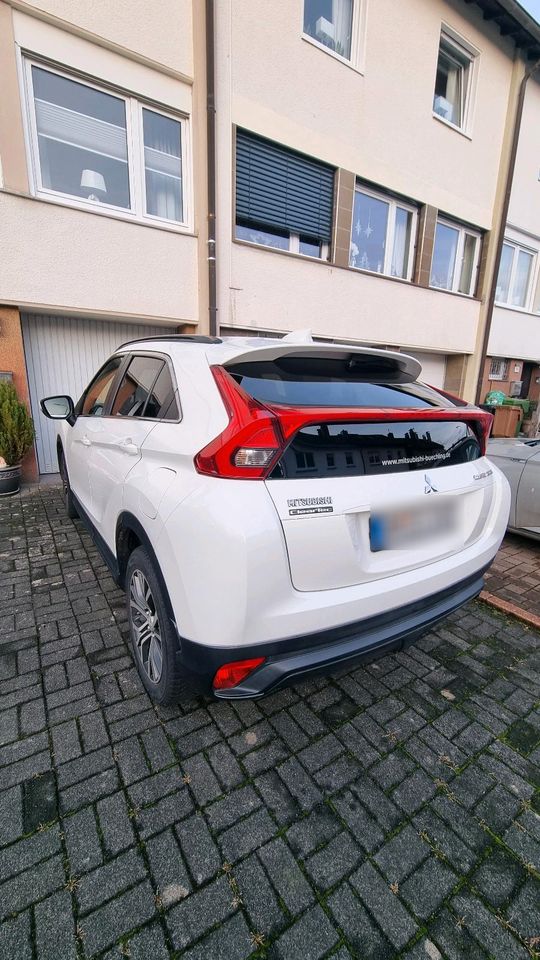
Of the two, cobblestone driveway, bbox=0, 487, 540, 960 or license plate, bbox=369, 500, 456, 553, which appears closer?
cobblestone driveway, bbox=0, 487, 540, 960

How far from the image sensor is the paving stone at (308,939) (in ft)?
4.00

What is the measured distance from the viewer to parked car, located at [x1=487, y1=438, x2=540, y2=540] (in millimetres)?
3836

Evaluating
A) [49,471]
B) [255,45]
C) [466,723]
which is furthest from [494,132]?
[466,723]

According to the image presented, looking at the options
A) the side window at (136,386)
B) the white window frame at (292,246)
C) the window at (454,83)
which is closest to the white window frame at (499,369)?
the window at (454,83)

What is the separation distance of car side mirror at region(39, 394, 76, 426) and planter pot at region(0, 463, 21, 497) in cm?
206

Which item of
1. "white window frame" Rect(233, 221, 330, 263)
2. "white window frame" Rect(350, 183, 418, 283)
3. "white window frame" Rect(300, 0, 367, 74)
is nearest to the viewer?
"white window frame" Rect(233, 221, 330, 263)

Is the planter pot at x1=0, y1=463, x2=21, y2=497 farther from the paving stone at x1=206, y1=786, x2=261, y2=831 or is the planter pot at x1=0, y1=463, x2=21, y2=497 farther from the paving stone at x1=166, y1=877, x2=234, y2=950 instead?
the paving stone at x1=166, y1=877, x2=234, y2=950

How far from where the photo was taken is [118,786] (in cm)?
167

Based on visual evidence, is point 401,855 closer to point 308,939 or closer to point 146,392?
point 308,939

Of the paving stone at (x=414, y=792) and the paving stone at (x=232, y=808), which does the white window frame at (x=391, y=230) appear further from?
the paving stone at (x=232, y=808)

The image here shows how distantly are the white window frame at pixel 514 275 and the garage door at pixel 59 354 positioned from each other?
10226 millimetres

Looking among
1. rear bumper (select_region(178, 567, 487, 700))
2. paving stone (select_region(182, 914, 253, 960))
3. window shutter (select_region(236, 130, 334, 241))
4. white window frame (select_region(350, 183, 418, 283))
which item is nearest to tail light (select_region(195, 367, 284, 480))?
rear bumper (select_region(178, 567, 487, 700))

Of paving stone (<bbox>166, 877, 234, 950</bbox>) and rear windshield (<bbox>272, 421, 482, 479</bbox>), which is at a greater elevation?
rear windshield (<bbox>272, 421, 482, 479</bbox>)

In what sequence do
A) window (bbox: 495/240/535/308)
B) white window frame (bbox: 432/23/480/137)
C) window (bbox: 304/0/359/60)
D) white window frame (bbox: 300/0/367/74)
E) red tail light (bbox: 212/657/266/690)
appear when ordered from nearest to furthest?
red tail light (bbox: 212/657/266/690) → window (bbox: 304/0/359/60) → white window frame (bbox: 300/0/367/74) → white window frame (bbox: 432/23/480/137) → window (bbox: 495/240/535/308)
